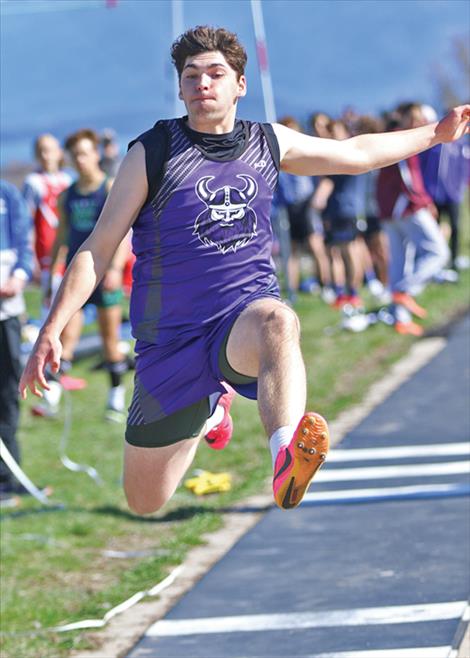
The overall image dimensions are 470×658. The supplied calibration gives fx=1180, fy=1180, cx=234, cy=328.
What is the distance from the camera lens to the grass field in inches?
220

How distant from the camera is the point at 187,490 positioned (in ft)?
24.8

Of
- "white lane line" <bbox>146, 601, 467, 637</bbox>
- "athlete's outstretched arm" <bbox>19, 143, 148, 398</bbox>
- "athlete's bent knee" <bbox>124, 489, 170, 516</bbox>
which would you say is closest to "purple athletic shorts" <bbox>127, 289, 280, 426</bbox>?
"athlete's bent knee" <bbox>124, 489, 170, 516</bbox>

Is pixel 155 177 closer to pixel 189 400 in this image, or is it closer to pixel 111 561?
pixel 189 400

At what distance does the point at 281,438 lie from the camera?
3.54 metres

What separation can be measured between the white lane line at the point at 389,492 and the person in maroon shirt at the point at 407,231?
15.2ft

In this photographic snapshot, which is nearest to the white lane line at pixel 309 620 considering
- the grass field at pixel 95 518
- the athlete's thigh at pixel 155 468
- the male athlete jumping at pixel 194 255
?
the grass field at pixel 95 518

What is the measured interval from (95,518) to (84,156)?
3.18 meters

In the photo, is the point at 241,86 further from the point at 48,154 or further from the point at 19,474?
the point at 48,154

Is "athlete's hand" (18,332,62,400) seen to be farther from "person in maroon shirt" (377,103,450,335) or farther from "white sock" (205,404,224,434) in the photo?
"person in maroon shirt" (377,103,450,335)

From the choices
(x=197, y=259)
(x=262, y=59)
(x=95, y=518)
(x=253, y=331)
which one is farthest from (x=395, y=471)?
(x=262, y=59)

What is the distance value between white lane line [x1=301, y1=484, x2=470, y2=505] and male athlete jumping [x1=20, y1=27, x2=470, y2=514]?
8.50 ft

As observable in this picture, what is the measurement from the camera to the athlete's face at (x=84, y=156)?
354 inches

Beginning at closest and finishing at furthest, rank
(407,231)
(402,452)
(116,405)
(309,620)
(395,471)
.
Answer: (309,620) < (395,471) < (402,452) < (116,405) < (407,231)

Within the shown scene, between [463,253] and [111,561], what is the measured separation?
10.6 metres
